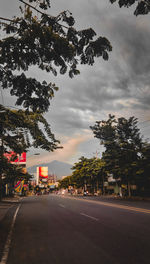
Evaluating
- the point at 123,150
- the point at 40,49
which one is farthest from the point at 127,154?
the point at 40,49

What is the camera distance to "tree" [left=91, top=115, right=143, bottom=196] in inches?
1304

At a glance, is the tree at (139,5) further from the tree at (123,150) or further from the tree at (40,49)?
the tree at (123,150)

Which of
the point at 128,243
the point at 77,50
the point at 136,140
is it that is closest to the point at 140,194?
the point at 136,140

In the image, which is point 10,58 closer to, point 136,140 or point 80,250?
point 80,250

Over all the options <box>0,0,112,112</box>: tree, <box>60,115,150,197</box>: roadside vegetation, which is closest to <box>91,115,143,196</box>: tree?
<box>60,115,150,197</box>: roadside vegetation

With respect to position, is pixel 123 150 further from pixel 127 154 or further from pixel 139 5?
pixel 139 5

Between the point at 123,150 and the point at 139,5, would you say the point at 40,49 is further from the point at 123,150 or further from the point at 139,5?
the point at 123,150

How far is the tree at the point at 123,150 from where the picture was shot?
109ft

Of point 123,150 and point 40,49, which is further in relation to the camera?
point 123,150

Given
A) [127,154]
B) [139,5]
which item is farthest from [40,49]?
[127,154]

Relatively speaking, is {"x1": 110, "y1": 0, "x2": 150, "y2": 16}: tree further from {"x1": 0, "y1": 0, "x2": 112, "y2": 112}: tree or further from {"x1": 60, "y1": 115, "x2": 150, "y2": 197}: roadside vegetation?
{"x1": 60, "y1": 115, "x2": 150, "y2": 197}: roadside vegetation

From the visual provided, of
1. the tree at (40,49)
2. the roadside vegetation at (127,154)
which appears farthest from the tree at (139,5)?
the roadside vegetation at (127,154)

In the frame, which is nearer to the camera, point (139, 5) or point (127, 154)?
point (139, 5)

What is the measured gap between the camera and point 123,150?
3475cm
